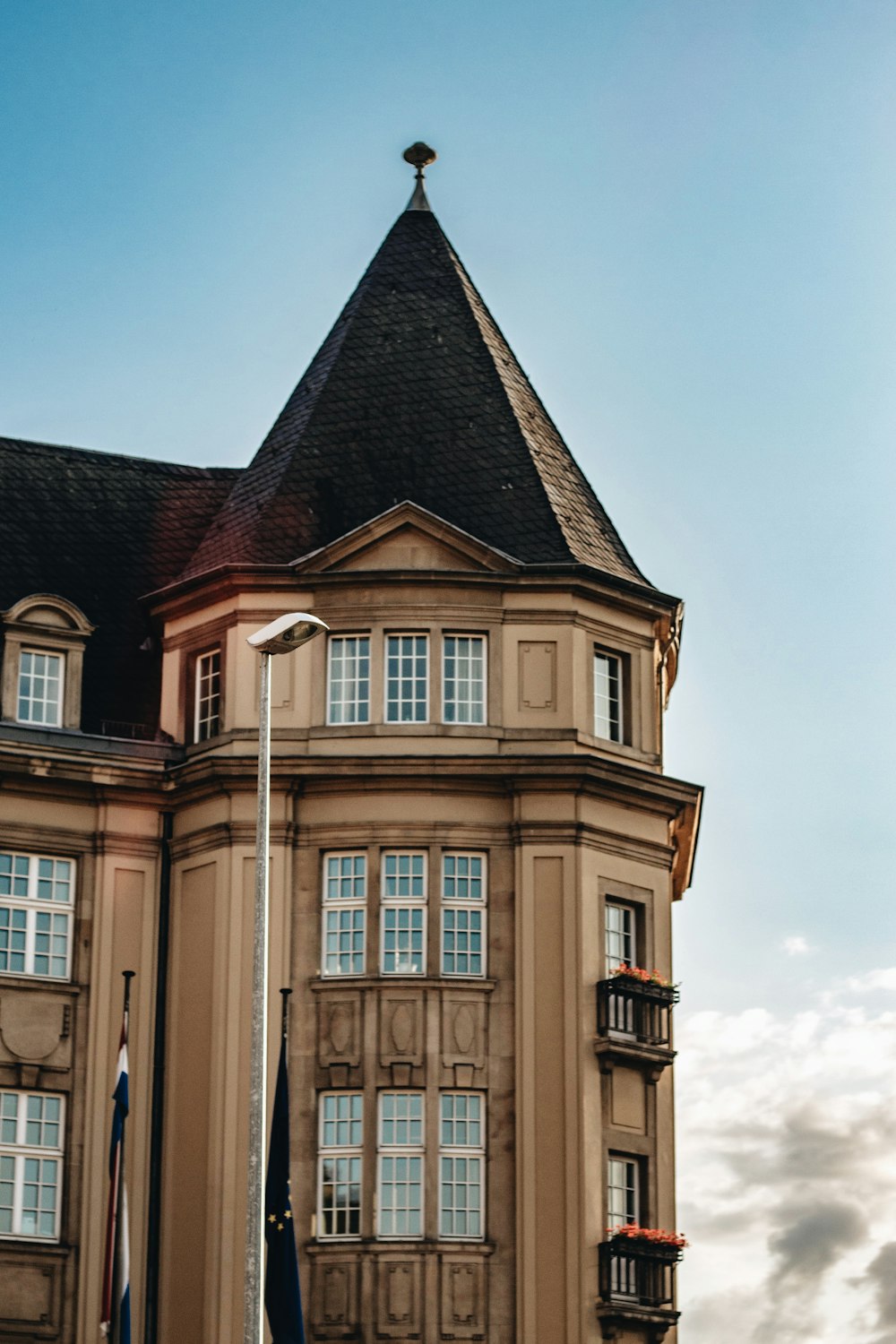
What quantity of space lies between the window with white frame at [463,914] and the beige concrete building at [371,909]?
53 mm

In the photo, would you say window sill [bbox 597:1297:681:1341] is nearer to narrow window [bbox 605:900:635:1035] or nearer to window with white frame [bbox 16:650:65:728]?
narrow window [bbox 605:900:635:1035]

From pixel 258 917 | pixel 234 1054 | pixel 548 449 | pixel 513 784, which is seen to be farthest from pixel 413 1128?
pixel 548 449

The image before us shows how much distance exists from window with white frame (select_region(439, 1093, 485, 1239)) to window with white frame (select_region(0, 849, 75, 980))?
6.89 metres

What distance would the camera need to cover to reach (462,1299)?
41969 mm

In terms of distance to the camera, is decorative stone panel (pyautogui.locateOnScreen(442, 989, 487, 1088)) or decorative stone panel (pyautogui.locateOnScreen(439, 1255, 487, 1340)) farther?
decorative stone panel (pyautogui.locateOnScreen(442, 989, 487, 1088))

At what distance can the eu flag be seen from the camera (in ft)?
125

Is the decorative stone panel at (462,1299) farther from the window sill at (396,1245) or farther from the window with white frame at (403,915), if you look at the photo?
the window with white frame at (403,915)

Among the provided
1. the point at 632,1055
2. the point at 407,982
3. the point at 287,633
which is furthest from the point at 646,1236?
the point at 287,633

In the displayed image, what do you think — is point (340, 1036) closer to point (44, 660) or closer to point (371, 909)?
point (371, 909)

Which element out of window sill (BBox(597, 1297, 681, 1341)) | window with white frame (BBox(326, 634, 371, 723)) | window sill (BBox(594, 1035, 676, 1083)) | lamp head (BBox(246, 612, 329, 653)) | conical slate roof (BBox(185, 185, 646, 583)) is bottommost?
window sill (BBox(597, 1297, 681, 1341))

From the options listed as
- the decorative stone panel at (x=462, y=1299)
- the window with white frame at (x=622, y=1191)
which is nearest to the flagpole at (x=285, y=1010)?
the decorative stone panel at (x=462, y=1299)

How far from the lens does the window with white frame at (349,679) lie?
45.7m

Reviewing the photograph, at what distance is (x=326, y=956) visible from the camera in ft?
145

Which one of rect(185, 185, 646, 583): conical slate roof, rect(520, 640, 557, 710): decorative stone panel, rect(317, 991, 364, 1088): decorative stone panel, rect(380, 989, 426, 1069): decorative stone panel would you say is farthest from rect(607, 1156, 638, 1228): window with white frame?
rect(185, 185, 646, 583): conical slate roof
